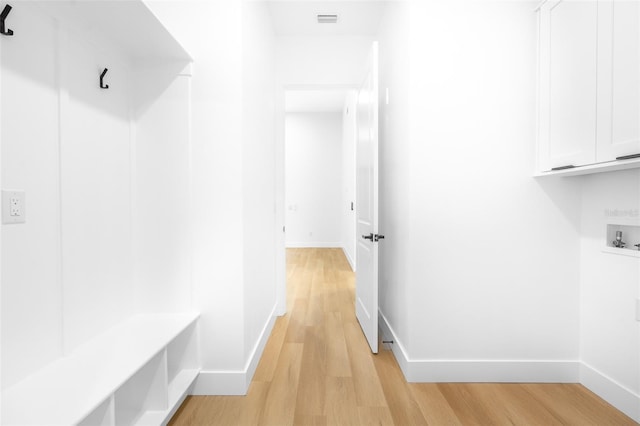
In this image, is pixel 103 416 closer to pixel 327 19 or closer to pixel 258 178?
pixel 258 178

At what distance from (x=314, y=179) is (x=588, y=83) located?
19.8 ft

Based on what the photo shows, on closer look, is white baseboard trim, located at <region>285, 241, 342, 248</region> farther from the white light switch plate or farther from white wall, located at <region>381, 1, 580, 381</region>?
the white light switch plate

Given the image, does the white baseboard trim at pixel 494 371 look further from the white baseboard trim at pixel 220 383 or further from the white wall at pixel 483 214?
the white baseboard trim at pixel 220 383

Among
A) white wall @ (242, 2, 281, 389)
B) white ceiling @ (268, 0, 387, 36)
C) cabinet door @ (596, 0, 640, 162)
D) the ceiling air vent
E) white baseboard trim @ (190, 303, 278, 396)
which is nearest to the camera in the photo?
cabinet door @ (596, 0, 640, 162)

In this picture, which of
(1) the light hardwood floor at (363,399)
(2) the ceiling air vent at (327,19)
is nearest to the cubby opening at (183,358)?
(1) the light hardwood floor at (363,399)

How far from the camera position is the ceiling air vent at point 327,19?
292cm

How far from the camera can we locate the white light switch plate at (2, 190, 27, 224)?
105cm

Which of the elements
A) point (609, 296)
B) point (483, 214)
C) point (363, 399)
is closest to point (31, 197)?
point (363, 399)

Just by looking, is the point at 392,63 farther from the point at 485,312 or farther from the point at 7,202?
the point at 7,202

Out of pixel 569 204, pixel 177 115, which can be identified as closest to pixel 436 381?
pixel 569 204

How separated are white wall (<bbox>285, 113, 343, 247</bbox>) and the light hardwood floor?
196 inches

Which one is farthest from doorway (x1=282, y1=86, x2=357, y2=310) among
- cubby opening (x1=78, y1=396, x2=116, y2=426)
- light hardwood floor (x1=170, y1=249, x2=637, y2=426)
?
cubby opening (x1=78, y1=396, x2=116, y2=426)

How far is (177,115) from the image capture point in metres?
1.82

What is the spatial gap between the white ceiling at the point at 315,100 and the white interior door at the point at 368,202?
3.31m
